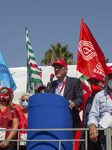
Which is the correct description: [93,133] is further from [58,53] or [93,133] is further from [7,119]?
[58,53]

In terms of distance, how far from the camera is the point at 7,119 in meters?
4.41

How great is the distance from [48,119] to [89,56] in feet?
12.1

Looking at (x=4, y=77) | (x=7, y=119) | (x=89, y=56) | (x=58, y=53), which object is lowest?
(x=7, y=119)

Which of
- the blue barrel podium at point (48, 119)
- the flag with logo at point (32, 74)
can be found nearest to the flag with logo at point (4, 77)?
the flag with logo at point (32, 74)

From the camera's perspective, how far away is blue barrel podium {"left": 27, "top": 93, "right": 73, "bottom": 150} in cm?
350

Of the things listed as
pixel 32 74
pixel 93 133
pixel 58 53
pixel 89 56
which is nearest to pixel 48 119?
pixel 93 133

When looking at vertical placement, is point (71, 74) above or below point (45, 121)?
above

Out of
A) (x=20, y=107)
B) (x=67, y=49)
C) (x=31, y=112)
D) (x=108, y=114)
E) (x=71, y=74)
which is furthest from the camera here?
(x=67, y=49)

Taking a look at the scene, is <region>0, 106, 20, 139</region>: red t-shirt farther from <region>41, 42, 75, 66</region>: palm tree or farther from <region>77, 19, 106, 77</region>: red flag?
<region>41, 42, 75, 66</region>: palm tree

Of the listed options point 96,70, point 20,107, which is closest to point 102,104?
point 20,107

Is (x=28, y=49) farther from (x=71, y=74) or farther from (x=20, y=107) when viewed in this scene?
(x=20, y=107)

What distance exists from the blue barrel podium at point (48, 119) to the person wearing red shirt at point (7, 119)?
732mm

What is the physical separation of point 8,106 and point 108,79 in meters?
2.00

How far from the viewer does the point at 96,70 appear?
267 inches
